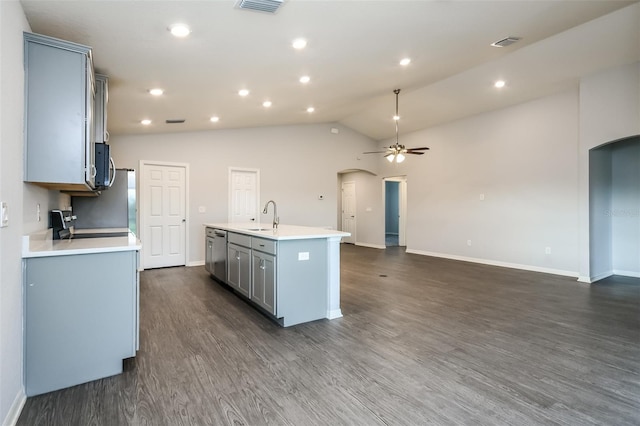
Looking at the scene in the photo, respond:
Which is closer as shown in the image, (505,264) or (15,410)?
(15,410)

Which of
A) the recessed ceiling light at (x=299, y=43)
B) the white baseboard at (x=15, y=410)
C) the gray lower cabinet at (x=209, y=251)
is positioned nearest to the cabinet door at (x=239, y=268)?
the gray lower cabinet at (x=209, y=251)

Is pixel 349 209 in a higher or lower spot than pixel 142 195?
lower

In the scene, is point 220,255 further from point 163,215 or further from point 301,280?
point 163,215

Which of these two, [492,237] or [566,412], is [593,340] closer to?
[566,412]

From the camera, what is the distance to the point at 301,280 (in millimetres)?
3402

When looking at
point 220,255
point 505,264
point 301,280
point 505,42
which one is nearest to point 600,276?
point 505,264

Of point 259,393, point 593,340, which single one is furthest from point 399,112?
point 259,393

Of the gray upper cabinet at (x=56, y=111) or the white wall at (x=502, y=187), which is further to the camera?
the white wall at (x=502, y=187)

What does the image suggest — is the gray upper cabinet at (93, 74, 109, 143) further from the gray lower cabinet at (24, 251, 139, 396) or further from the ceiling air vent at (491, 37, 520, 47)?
the ceiling air vent at (491, 37, 520, 47)

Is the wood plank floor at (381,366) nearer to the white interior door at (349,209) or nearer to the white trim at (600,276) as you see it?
the white trim at (600,276)

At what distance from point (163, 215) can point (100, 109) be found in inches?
138

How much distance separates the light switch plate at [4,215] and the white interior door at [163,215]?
467cm

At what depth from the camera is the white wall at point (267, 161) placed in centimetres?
646

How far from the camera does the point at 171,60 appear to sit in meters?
3.18
